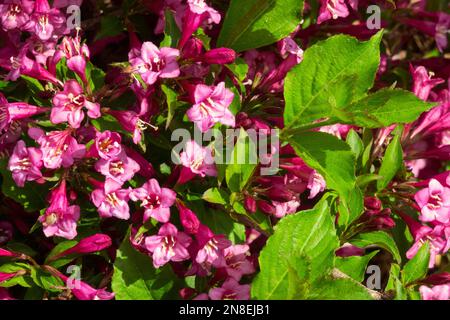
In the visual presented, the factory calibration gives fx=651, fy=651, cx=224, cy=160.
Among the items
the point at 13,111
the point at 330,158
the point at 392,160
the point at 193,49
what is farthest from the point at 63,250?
the point at 392,160

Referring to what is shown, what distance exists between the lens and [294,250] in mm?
1853

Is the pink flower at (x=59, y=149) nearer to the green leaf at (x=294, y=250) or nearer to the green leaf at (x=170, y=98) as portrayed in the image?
the green leaf at (x=170, y=98)

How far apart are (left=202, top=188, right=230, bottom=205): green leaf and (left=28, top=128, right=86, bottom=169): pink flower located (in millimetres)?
397

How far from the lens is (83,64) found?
1992mm

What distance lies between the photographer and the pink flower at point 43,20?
7.12ft

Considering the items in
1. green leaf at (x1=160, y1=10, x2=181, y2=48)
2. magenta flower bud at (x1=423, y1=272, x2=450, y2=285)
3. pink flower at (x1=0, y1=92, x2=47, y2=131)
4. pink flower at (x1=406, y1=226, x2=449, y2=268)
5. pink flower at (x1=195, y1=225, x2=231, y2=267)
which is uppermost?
green leaf at (x1=160, y1=10, x2=181, y2=48)

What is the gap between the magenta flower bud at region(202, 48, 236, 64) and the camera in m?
2.01

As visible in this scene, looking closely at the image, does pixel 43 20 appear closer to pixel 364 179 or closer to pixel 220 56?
pixel 220 56

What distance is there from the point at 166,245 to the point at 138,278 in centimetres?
13

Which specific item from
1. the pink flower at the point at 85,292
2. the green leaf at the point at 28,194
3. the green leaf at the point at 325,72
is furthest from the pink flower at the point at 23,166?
the green leaf at the point at 325,72

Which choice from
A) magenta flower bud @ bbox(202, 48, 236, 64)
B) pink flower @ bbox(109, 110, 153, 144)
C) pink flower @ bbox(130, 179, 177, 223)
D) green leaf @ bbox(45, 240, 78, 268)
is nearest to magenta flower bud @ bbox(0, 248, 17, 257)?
green leaf @ bbox(45, 240, 78, 268)

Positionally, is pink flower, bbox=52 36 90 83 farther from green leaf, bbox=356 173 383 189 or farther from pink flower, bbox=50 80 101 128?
green leaf, bbox=356 173 383 189

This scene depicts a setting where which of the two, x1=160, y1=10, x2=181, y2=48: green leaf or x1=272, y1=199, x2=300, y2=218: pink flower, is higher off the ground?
x1=160, y1=10, x2=181, y2=48: green leaf
